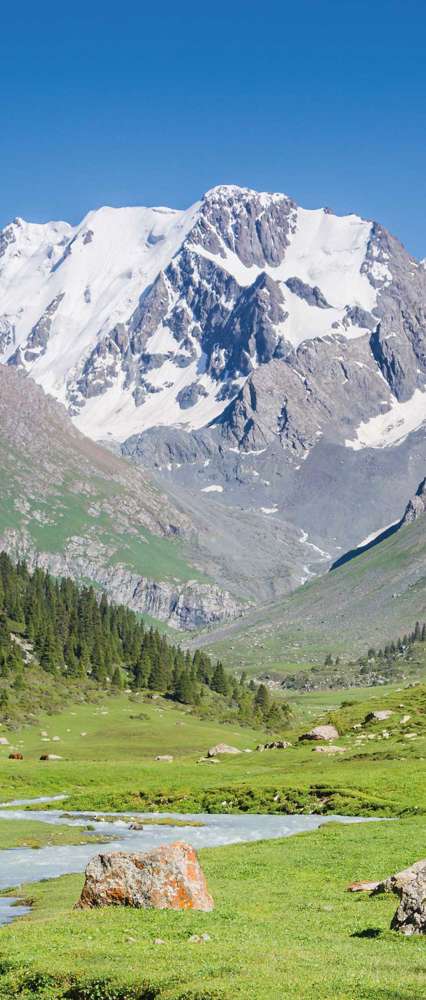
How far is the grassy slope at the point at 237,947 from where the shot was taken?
27.0 meters

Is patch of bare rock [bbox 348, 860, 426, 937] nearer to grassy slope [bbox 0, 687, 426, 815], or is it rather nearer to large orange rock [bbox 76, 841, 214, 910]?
large orange rock [bbox 76, 841, 214, 910]

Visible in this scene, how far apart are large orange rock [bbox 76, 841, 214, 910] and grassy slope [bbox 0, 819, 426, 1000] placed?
3.10 ft

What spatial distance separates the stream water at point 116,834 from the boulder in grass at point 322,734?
4216 cm

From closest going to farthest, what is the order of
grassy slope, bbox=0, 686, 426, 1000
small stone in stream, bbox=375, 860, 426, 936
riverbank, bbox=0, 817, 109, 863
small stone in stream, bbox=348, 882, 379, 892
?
grassy slope, bbox=0, 686, 426, 1000
small stone in stream, bbox=375, 860, 426, 936
small stone in stream, bbox=348, 882, 379, 892
riverbank, bbox=0, 817, 109, 863

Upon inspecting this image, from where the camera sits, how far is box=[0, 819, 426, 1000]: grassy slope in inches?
1064

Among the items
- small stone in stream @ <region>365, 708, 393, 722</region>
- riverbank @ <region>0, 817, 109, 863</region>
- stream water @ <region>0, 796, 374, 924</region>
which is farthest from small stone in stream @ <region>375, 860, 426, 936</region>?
small stone in stream @ <region>365, 708, 393, 722</region>

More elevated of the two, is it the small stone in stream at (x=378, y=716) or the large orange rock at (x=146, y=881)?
the small stone in stream at (x=378, y=716)

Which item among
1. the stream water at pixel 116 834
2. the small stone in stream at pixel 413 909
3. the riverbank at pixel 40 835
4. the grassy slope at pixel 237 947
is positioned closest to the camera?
the grassy slope at pixel 237 947

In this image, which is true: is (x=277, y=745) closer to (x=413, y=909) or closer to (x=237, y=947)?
(x=413, y=909)

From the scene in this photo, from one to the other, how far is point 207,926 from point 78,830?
38.2 metres

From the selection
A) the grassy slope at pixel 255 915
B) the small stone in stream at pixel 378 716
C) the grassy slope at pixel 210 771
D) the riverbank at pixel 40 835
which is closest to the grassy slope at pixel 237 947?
the grassy slope at pixel 255 915

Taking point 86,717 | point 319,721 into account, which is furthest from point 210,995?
point 86,717

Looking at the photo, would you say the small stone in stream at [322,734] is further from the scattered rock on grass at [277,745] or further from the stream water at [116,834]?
the stream water at [116,834]

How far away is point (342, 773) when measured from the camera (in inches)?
3688
